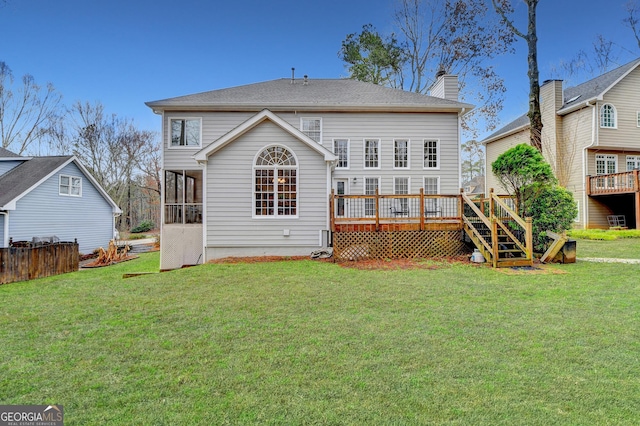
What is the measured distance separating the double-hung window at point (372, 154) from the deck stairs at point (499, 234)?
15.4ft

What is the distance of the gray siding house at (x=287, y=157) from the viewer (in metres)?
10.0

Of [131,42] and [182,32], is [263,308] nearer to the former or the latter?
[182,32]

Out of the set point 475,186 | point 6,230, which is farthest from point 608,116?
point 6,230

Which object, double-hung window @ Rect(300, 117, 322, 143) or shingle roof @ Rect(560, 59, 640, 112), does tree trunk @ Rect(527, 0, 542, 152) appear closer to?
shingle roof @ Rect(560, 59, 640, 112)

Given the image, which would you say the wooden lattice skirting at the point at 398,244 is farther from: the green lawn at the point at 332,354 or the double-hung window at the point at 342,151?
the double-hung window at the point at 342,151

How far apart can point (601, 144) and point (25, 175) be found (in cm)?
3082

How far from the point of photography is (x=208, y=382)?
2.73 m

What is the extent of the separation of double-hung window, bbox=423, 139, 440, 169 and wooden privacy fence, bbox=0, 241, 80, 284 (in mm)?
14762

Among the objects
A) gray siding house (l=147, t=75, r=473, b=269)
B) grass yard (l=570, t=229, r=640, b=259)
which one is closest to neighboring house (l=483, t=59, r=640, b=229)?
grass yard (l=570, t=229, r=640, b=259)

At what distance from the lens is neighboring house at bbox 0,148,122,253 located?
14.9 m

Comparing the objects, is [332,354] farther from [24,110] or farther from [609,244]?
[24,110]

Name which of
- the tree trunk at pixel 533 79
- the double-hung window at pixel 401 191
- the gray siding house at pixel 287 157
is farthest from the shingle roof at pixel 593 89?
the double-hung window at pixel 401 191

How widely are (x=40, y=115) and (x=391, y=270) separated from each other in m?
33.1

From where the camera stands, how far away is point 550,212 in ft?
29.0
